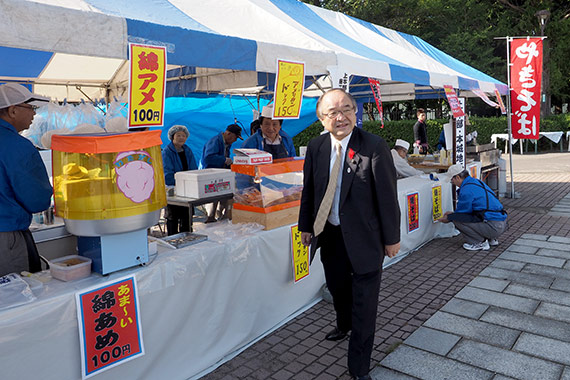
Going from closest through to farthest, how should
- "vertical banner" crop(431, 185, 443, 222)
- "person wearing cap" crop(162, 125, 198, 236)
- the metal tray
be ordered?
the metal tray → "person wearing cap" crop(162, 125, 198, 236) → "vertical banner" crop(431, 185, 443, 222)

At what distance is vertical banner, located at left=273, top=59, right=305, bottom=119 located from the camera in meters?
3.36

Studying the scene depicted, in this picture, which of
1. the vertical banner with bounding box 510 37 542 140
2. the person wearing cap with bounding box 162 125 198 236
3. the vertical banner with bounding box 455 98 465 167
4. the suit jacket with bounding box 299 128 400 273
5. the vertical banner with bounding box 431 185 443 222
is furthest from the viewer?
the vertical banner with bounding box 510 37 542 140

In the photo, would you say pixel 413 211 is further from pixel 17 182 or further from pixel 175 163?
pixel 17 182

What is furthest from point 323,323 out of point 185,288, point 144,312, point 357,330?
point 144,312

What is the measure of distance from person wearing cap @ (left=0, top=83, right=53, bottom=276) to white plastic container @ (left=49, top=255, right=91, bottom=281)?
190mm

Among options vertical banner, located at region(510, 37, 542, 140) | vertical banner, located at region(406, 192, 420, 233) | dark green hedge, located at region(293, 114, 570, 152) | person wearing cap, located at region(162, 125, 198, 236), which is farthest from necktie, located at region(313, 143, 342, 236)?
dark green hedge, located at region(293, 114, 570, 152)

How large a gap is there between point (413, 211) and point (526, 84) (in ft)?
17.3

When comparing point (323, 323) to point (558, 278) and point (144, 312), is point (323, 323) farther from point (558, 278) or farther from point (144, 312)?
point (558, 278)

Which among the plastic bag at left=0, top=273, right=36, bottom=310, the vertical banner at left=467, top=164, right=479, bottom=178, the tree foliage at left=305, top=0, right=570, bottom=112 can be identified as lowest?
the plastic bag at left=0, top=273, right=36, bottom=310

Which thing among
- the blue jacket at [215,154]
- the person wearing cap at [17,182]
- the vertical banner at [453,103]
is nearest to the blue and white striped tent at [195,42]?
the vertical banner at [453,103]

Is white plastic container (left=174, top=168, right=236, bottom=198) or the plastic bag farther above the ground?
white plastic container (left=174, top=168, right=236, bottom=198)

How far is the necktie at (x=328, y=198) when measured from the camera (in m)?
2.60

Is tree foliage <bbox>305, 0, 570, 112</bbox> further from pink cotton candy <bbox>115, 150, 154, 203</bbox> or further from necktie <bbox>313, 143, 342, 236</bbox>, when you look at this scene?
pink cotton candy <bbox>115, 150, 154, 203</bbox>

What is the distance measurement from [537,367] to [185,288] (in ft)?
7.58
